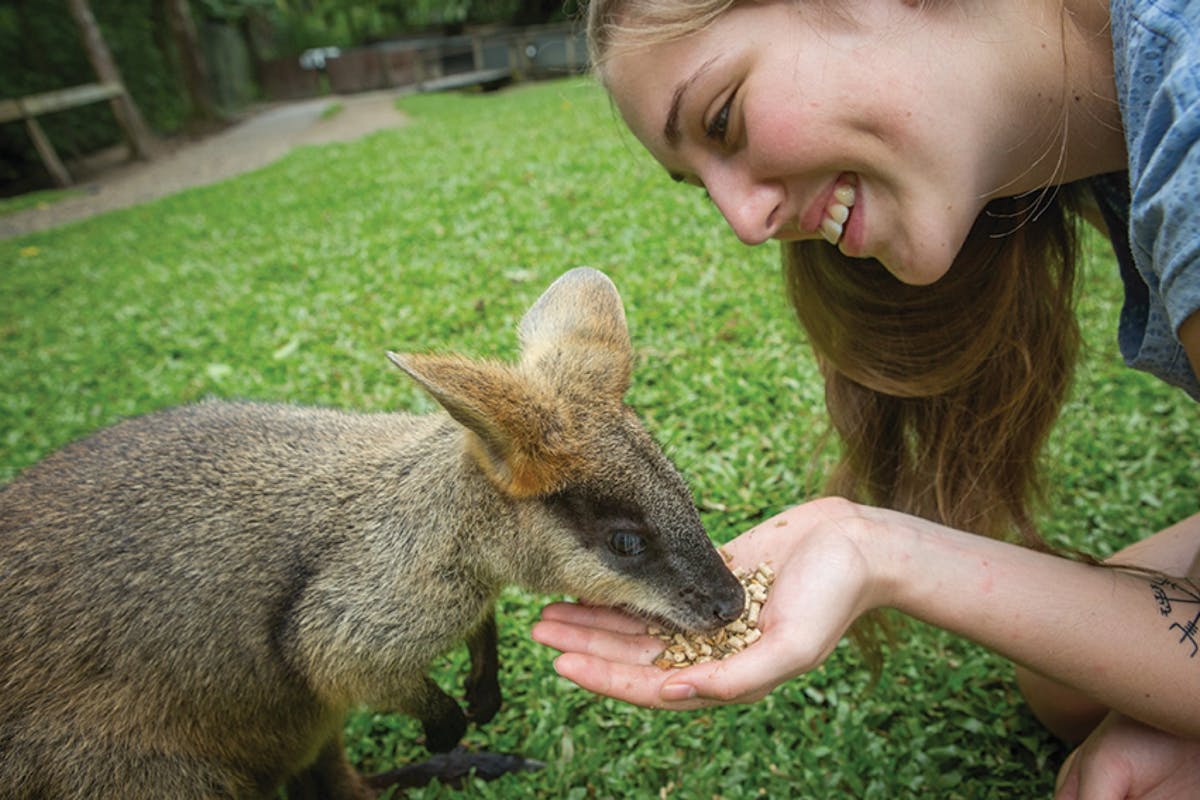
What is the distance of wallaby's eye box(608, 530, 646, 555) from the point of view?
2.02 metres

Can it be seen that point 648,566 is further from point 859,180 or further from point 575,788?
point 859,180

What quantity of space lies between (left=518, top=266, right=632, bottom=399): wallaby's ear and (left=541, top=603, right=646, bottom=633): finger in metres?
0.53

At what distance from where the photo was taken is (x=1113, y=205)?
2.15m

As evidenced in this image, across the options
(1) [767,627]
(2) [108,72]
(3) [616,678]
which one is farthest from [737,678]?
(2) [108,72]

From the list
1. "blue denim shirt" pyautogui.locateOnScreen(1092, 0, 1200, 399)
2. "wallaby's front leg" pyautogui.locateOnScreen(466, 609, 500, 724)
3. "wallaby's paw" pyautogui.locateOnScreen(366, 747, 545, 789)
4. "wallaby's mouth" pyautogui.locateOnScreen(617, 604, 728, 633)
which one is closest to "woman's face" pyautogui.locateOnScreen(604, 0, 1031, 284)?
"blue denim shirt" pyautogui.locateOnScreen(1092, 0, 1200, 399)

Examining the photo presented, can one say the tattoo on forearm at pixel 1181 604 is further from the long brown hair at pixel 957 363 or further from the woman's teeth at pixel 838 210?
the woman's teeth at pixel 838 210

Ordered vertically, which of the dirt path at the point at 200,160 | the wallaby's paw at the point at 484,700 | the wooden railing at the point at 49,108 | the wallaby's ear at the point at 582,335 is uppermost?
the wallaby's ear at the point at 582,335

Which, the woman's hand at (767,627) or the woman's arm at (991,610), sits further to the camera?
the woman's arm at (991,610)

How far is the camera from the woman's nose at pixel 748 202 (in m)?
1.86

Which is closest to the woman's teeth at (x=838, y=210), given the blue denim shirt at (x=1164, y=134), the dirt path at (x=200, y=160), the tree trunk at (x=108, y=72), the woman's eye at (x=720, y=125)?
the woman's eye at (x=720, y=125)

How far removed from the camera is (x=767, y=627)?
175cm

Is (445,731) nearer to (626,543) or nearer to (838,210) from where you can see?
(626,543)

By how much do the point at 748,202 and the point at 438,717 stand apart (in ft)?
4.89

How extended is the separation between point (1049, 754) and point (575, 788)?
124cm
